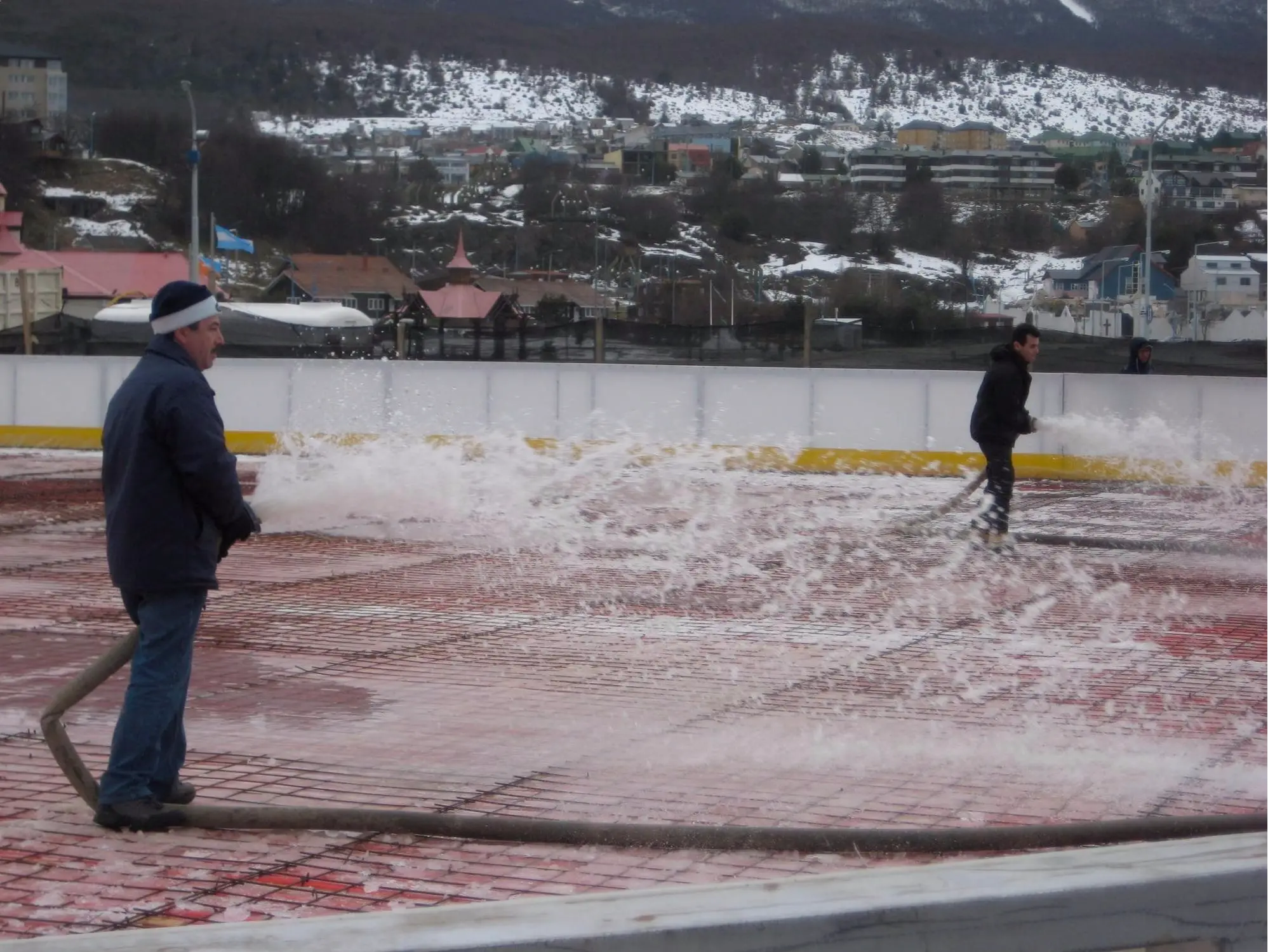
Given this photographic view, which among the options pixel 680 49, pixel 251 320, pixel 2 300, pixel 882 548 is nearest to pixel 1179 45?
pixel 680 49

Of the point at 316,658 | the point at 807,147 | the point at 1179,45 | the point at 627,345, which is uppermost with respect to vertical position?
the point at 1179,45

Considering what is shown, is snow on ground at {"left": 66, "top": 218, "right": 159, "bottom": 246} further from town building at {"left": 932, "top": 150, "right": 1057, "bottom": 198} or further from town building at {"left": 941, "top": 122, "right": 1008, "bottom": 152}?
town building at {"left": 932, "top": 150, "right": 1057, "bottom": 198}

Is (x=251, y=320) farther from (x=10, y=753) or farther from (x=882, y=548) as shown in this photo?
(x=10, y=753)

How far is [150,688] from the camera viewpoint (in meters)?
5.63

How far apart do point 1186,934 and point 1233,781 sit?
10.4ft

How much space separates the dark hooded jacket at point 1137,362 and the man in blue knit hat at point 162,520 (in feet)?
64.3

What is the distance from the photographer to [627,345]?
25.6 metres

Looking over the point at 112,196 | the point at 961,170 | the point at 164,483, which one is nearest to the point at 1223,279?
the point at 164,483

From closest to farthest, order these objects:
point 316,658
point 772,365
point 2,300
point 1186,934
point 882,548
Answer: point 1186,934 < point 316,658 < point 882,548 < point 772,365 < point 2,300

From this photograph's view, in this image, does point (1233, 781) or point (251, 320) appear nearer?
point (1233, 781)

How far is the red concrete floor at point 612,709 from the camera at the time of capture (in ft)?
17.8

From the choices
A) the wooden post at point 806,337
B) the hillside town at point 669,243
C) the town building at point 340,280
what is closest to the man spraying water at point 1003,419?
the wooden post at point 806,337

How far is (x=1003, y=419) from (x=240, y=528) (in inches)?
372

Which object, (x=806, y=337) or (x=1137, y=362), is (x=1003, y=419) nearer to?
(x=1137, y=362)
